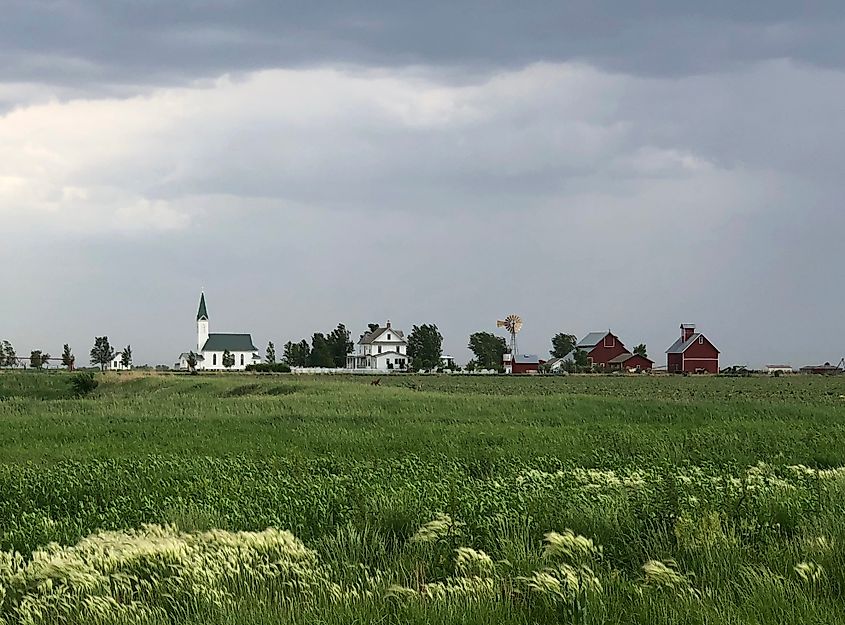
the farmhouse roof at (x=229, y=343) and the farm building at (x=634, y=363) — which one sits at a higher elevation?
the farmhouse roof at (x=229, y=343)

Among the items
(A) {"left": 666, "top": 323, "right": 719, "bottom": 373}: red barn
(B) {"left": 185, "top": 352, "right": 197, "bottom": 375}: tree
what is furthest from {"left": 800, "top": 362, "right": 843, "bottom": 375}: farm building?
(B) {"left": 185, "top": 352, "right": 197, "bottom": 375}: tree

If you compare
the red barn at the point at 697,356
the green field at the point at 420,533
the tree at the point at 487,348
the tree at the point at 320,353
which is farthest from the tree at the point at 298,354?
the green field at the point at 420,533

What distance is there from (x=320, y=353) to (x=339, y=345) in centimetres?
609

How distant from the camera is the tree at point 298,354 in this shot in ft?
490

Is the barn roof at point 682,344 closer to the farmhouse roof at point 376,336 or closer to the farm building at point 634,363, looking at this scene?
the farm building at point 634,363

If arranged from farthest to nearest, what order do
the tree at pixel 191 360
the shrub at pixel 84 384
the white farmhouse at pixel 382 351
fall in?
the white farmhouse at pixel 382 351
the tree at pixel 191 360
the shrub at pixel 84 384

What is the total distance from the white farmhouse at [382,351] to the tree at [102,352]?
44139 mm

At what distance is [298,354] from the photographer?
150750 millimetres

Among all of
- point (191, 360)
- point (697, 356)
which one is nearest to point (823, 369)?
point (697, 356)

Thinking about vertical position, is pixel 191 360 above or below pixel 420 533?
above

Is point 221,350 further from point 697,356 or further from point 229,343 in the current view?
point 697,356

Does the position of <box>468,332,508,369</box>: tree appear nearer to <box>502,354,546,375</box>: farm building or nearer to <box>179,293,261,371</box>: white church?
<box>502,354,546,375</box>: farm building

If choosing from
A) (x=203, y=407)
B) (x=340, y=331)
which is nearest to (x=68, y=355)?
(x=340, y=331)

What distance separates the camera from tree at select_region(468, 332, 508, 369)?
153 m
